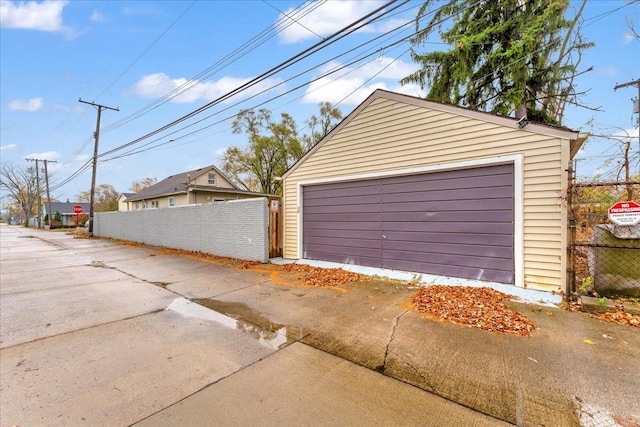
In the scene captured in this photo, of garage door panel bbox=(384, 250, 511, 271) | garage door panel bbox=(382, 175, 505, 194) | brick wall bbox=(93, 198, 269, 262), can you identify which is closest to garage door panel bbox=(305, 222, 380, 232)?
garage door panel bbox=(384, 250, 511, 271)

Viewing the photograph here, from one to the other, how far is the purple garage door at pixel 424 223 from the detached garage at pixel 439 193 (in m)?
0.02

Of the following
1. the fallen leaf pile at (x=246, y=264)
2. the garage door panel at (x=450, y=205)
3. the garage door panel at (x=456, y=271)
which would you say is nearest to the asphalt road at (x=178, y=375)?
the fallen leaf pile at (x=246, y=264)

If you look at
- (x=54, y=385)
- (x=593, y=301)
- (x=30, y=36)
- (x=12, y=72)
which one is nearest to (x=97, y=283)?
(x=54, y=385)

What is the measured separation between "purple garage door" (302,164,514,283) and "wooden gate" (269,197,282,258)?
3.94 ft

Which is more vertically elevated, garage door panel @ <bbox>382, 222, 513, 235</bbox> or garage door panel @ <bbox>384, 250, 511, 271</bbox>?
garage door panel @ <bbox>382, 222, 513, 235</bbox>

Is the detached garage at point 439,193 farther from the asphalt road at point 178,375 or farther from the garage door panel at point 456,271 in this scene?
the asphalt road at point 178,375

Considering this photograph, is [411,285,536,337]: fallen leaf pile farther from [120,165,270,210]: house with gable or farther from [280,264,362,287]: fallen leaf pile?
[120,165,270,210]: house with gable

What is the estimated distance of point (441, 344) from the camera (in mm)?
3010

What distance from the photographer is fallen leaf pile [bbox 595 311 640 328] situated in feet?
11.0

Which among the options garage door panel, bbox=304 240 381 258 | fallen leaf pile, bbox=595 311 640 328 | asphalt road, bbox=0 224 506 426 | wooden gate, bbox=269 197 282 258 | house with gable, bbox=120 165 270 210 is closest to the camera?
asphalt road, bbox=0 224 506 426

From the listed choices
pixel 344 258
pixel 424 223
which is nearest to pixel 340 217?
pixel 344 258

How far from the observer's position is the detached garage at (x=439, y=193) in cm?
464

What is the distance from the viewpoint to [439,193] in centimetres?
574

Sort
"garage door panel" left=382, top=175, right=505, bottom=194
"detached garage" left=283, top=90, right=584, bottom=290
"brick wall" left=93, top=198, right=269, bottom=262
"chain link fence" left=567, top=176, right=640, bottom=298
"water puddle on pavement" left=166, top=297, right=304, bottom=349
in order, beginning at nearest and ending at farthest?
"water puddle on pavement" left=166, top=297, right=304, bottom=349 < "chain link fence" left=567, top=176, right=640, bottom=298 < "detached garage" left=283, top=90, right=584, bottom=290 < "garage door panel" left=382, top=175, right=505, bottom=194 < "brick wall" left=93, top=198, right=269, bottom=262
